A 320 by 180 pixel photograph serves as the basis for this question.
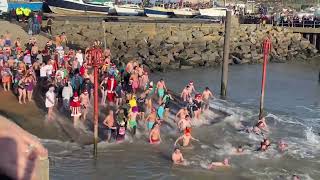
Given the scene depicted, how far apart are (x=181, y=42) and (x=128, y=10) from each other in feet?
36.6

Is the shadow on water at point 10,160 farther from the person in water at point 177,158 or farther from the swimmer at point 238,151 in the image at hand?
the swimmer at point 238,151

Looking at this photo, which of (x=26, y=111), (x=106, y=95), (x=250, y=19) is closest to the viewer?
(x=26, y=111)

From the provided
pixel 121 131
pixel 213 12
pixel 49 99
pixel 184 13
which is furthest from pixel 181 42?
pixel 121 131

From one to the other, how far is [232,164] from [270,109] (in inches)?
337

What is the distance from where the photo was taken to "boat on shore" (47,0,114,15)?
37441mm

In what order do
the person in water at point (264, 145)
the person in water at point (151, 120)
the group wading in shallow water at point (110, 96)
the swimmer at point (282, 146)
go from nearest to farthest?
the person in water at point (264, 145) → the swimmer at point (282, 146) → the group wading in shallow water at point (110, 96) → the person in water at point (151, 120)

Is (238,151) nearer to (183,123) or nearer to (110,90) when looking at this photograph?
(183,123)

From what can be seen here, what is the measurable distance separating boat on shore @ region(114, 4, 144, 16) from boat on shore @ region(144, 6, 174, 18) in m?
1.23

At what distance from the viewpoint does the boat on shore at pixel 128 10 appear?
43.4 metres

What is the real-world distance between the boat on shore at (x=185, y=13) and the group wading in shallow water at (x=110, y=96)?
24.6 m

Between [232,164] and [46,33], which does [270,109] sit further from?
[46,33]

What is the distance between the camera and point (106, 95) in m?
17.0

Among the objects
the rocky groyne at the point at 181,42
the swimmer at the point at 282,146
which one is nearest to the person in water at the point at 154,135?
the swimmer at the point at 282,146

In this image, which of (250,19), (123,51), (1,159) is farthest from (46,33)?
(1,159)
